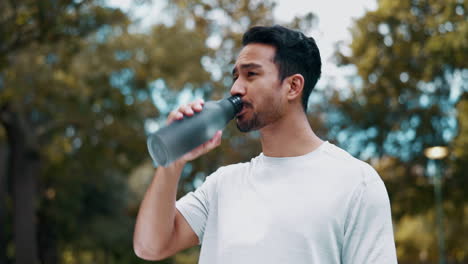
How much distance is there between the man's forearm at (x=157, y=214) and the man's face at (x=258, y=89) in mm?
298

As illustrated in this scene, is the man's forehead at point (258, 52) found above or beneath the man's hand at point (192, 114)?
above

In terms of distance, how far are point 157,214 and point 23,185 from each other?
1990 centimetres

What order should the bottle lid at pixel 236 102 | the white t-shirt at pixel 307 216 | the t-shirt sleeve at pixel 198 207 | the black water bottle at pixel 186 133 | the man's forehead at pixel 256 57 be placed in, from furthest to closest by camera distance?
1. the t-shirt sleeve at pixel 198 207
2. the man's forehead at pixel 256 57
3. the bottle lid at pixel 236 102
4. the white t-shirt at pixel 307 216
5. the black water bottle at pixel 186 133

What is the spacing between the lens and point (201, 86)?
698 inches

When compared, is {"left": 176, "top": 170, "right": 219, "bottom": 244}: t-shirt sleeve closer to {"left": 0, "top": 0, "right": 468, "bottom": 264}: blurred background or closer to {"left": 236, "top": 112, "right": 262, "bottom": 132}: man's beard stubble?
{"left": 236, "top": 112, "right": 262, "bottom": 132}: man's beard stubble

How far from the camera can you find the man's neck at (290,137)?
2262 mm

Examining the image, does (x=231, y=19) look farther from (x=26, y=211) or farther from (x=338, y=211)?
(x=338, y=211)

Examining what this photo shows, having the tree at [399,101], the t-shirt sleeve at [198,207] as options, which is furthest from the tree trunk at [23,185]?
the t-shirt sleeve at [198,207]

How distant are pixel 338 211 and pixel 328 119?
16.0 metres

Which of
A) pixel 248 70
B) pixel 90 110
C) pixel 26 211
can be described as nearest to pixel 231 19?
pixel 90 110

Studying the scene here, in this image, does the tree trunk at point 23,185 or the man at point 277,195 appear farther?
the tree trunk at point 23,185

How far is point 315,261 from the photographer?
201 cm

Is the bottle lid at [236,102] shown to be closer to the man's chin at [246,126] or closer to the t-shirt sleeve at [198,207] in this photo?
the man's chin at [246,126]

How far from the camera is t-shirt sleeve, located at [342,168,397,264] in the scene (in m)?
1.96
